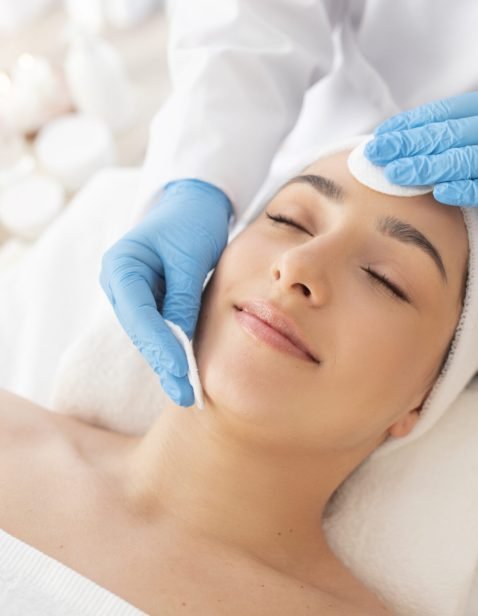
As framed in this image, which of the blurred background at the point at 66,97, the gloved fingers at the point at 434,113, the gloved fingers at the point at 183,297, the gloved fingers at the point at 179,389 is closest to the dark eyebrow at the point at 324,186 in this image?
the gloved fingers at the point at 434,113

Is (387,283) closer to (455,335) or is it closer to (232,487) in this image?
(455,335)

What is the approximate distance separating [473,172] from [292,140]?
2.29 feet

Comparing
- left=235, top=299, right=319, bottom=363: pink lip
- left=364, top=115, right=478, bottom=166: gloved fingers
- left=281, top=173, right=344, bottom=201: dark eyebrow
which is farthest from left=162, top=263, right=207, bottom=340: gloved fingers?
left=364, top=115, right=478, bottom=166: gloved fingers

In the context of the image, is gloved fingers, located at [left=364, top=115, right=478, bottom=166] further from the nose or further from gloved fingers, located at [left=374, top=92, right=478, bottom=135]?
the nose

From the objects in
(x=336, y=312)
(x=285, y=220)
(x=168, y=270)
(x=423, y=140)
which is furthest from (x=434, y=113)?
(x=168, y=270)

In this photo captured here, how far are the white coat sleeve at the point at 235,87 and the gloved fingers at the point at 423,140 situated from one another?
0.39 meters

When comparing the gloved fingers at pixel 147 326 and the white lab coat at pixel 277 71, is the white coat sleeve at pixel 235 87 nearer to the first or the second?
the white lab coat at pixel 277 71

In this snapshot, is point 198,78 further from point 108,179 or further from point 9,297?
point 9,297

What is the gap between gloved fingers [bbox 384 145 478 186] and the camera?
46.6 inches

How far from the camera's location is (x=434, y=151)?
1.25 meters

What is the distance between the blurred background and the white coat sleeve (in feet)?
2.64

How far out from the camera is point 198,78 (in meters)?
1.57

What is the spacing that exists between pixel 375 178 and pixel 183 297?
0.38 m

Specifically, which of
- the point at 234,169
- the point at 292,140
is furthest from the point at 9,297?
the point at 292,140
